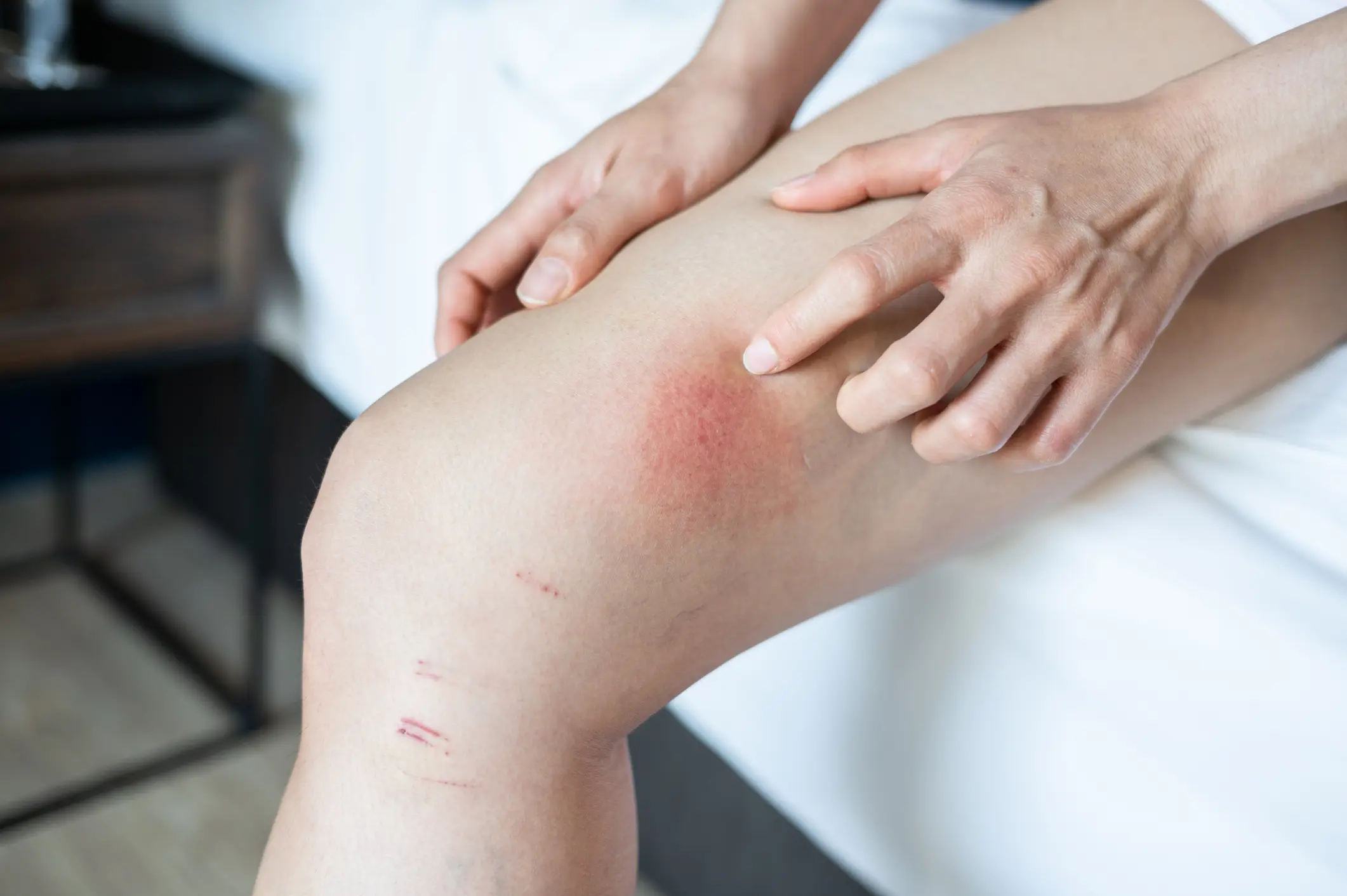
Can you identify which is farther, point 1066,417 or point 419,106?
point 419,106

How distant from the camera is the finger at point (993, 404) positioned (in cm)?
48

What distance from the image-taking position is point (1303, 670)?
536 millimetres

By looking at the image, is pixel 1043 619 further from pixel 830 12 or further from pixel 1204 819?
pixel 830 12

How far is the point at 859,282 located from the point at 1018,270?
0.22 ft

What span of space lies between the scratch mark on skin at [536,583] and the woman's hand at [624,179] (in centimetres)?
21

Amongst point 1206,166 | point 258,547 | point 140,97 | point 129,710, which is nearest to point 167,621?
point 129,710

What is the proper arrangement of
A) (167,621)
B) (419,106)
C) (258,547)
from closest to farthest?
(419,106), (258,547), (167,621)

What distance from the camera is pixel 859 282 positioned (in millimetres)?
459

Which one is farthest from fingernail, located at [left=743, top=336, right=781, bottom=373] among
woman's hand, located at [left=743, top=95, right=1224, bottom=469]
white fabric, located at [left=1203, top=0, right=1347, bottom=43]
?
white fabric, located at [left=1203, top=0, right=1347, bottom=43]

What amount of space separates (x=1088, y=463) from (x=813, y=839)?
403 mm

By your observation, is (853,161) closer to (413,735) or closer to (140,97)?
(413,735)

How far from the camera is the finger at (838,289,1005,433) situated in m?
0.46

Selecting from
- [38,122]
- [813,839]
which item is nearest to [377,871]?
[813,839]

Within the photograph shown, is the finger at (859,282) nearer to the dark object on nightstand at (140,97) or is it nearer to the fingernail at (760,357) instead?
the fingernail at (760,357)
